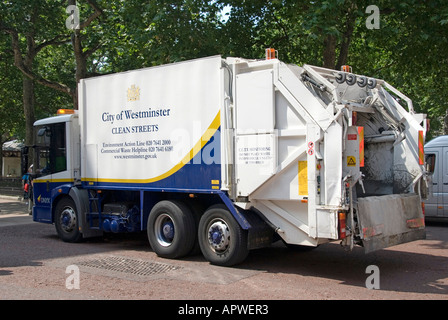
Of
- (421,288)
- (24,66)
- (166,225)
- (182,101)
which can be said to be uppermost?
(24,66)

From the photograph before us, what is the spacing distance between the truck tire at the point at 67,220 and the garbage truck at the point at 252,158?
1.55ft

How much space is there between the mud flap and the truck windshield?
659cm

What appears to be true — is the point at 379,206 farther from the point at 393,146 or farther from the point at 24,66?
the point at 24,66

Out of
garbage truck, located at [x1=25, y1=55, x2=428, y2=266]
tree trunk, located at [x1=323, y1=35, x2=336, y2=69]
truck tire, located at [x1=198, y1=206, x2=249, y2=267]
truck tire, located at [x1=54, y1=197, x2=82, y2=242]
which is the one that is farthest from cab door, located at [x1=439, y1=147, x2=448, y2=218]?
truck tire, located at [x1=54, y1=197, x2=82, y2=242]

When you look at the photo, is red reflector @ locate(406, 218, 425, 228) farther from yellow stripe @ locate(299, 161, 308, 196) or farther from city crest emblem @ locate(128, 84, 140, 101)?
city crest emblem @ locate(128, 84, 140, 101)

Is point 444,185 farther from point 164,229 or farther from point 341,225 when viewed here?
point 164,229

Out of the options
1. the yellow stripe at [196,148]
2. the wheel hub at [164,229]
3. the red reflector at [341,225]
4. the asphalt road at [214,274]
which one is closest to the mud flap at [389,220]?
the red reflector at [341,225]

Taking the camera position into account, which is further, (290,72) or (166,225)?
(166,225)

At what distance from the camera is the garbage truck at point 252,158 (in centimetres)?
726

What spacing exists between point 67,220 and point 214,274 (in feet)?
15.0

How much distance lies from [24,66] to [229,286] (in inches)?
711

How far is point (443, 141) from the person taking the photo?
46.1 ft
